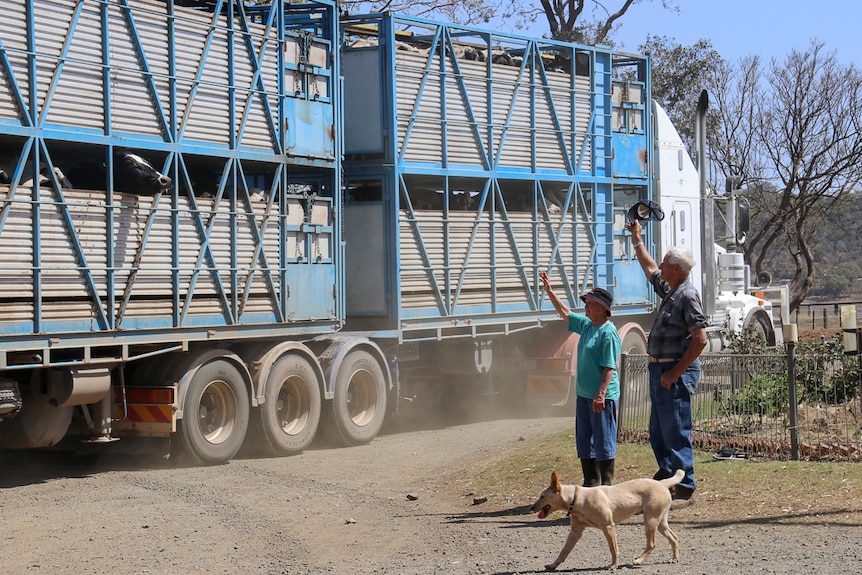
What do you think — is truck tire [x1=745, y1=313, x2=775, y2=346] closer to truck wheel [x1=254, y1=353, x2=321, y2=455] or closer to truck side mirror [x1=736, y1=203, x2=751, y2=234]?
truck side mirror [x1=736, y1=203, x2=751, y2=234]

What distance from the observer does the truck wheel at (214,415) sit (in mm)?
12500

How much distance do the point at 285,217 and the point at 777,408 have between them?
5.74 m

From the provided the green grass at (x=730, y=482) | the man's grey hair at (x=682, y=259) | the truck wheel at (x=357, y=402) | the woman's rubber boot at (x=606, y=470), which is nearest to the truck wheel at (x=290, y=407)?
the truck wheel at (x=357, y=402)

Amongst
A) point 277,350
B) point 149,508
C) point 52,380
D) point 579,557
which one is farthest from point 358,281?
point 579,557

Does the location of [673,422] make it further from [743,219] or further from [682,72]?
[682,72]

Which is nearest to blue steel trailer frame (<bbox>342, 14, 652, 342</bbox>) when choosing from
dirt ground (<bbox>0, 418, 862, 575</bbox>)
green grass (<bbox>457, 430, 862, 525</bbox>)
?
dirt ground (<bbox>0, 418, 862, 575</bbox>)

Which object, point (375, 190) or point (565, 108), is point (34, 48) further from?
point (565, 108)

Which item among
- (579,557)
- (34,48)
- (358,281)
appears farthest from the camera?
(358,281)

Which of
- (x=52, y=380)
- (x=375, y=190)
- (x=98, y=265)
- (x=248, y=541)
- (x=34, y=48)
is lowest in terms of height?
(x=248, y=541)

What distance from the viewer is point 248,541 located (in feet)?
28.7

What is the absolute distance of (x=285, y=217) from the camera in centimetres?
1382

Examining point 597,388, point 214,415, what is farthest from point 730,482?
point 214,415

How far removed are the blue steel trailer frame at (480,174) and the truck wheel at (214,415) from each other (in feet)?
8.76

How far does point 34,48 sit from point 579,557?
21.9ft
